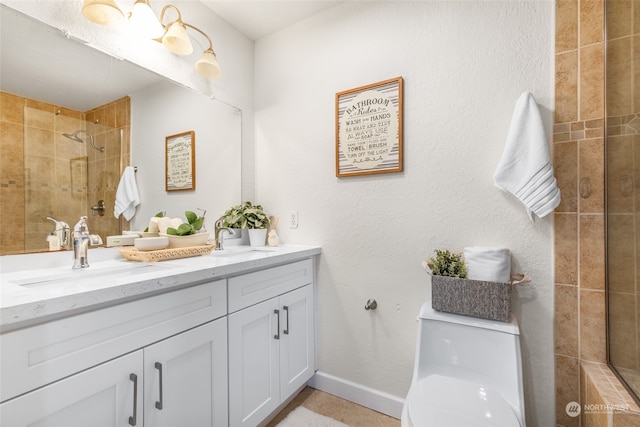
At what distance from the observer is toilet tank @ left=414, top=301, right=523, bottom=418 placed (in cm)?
112

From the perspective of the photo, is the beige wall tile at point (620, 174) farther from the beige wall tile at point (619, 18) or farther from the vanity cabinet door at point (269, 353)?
the vanity cabinet door at point (269, 353)

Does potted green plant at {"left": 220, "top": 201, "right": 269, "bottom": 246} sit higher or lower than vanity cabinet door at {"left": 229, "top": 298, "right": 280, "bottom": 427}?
higher

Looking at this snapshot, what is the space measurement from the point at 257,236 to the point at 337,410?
1143 millimetres

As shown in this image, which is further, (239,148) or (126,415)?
(239,148)

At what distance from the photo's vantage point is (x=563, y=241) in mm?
1221

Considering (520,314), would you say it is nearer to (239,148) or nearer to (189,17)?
(239,148)

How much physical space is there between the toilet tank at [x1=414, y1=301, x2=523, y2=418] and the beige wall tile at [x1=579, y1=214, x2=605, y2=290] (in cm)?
34

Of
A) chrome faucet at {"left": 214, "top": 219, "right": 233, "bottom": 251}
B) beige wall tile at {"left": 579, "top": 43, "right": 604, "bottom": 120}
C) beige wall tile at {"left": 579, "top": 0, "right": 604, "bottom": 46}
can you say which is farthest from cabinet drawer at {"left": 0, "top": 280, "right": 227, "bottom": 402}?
beige wall tile at {"left": 579, "top": 0, "right": 604, "bottom": 46}

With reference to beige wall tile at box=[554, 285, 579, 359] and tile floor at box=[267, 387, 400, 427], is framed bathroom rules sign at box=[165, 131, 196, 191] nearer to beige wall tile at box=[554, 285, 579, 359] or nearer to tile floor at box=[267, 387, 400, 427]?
tile floor at box=[267, 387, 400, 427]

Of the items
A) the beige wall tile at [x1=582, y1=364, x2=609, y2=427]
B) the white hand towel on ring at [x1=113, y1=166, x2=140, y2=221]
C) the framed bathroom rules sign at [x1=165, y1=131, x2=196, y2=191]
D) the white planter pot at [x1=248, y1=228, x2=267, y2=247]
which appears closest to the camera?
the beige wall tile at [x1=582, y1=364, x2=609, y2=427]

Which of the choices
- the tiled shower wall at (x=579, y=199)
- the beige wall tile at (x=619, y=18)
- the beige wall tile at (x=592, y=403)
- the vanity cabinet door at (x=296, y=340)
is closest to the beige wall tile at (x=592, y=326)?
the tiled shower wall at (x=579, y=199)

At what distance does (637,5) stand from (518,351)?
52.7 inches

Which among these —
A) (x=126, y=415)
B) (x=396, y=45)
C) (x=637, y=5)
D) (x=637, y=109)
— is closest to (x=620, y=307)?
(x=637, y=109)

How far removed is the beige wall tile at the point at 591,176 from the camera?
1.15 m
